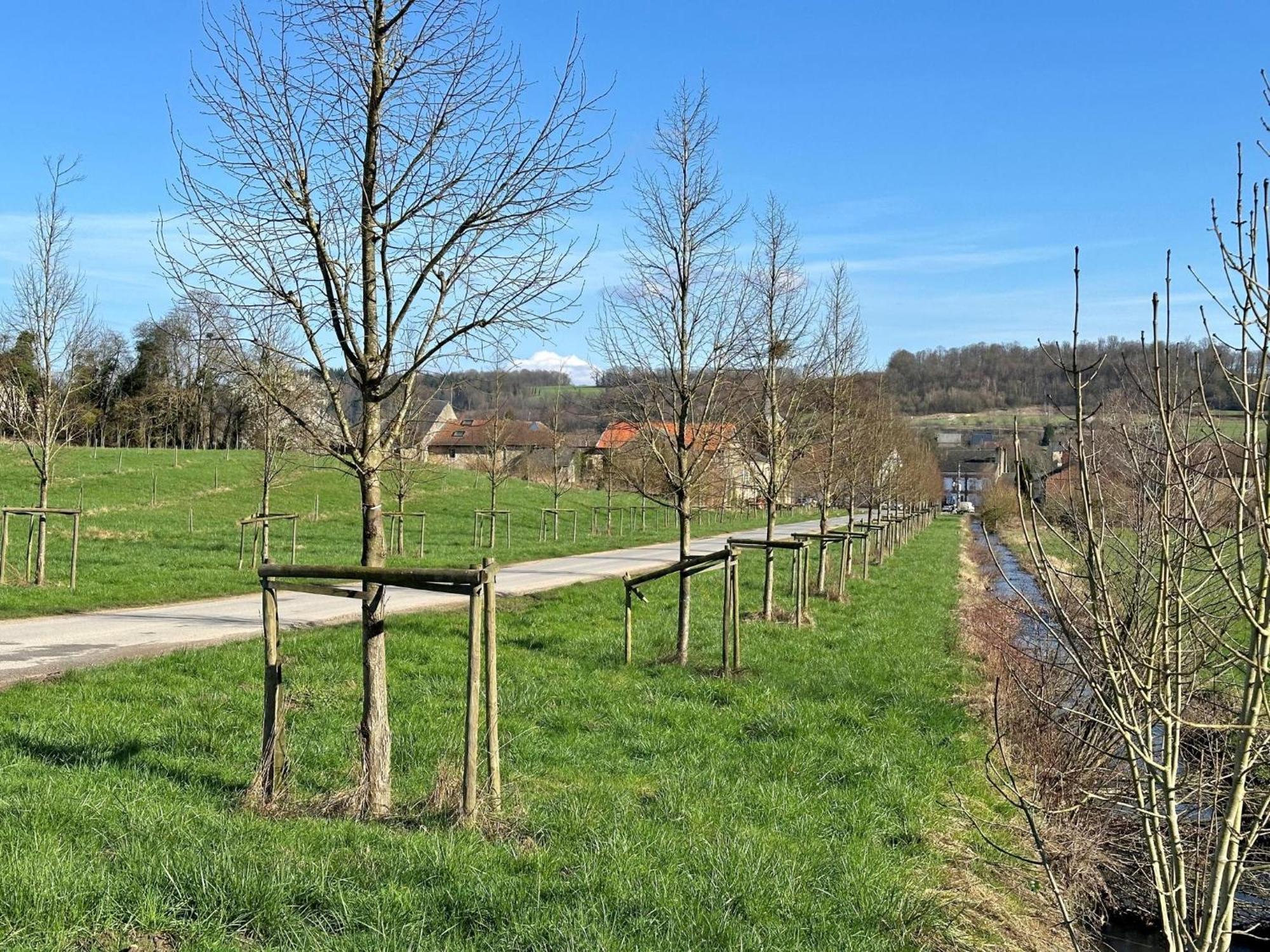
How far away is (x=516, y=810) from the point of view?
19.5 feet

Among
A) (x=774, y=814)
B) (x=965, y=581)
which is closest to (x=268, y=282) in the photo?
(x=774, y=814)

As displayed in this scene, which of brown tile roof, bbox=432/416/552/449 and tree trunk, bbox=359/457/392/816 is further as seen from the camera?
brown tile roof, bbox=432/416/552/449

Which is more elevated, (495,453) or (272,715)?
(495,453)

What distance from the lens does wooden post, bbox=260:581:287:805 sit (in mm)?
5992

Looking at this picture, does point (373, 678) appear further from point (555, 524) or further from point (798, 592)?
point (555, 524)

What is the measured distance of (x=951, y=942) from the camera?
4.96 m

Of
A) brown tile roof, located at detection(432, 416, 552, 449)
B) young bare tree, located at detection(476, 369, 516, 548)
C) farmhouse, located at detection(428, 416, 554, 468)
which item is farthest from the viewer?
brown tile roof, located at detection(432, 416, 552, 449)

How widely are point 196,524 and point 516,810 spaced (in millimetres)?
25252

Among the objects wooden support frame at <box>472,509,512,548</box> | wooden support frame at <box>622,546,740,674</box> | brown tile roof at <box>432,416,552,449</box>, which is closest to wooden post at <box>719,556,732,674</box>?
wooden support frame at <box>622,546,740,674</box>

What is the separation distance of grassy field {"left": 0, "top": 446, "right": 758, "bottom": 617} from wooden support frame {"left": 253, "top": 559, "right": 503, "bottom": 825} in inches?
241

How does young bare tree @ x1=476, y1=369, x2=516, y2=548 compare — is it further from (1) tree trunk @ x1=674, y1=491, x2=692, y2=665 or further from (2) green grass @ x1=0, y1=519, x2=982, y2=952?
(2) green grass @ x1=0, y1=519, x2=982, y2=952

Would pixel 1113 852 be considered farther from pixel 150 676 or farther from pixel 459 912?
pixel 150 676

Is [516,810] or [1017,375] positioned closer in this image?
[516,810]

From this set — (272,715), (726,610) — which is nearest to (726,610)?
(726,610)
